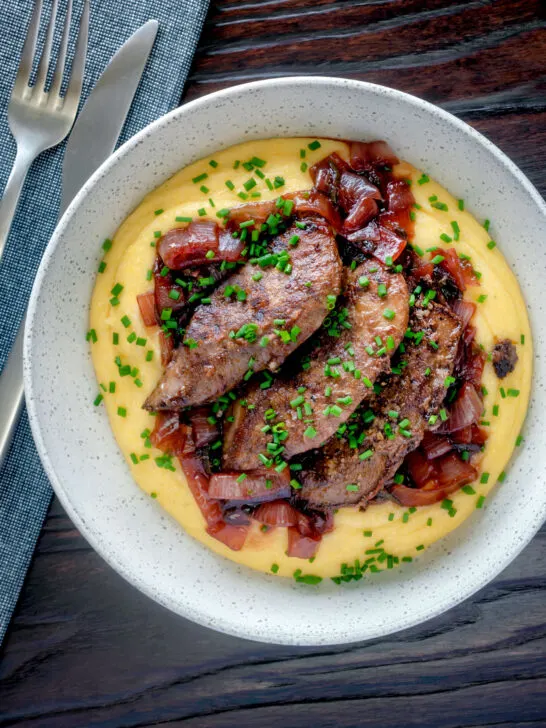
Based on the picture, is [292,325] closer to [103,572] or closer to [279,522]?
[279,522]

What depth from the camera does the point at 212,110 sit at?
12.3 feet

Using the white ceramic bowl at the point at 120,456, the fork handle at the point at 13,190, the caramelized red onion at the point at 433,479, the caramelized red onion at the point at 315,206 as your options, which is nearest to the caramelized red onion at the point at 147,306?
the white ceramic bowl at the point at 120,456

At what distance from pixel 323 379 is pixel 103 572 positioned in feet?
7.21

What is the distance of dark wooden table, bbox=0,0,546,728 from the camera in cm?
444

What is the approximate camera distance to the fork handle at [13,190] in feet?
14.0

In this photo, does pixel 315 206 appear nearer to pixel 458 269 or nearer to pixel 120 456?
pixel 458 269

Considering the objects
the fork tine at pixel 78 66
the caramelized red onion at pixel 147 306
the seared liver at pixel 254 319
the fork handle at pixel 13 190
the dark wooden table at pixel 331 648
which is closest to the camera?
the seared liver at pixel 254 319

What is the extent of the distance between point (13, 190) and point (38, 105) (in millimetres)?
564

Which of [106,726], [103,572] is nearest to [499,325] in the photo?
[103,572]

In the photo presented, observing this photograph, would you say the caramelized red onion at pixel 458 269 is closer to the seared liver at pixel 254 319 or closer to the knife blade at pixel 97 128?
the seared liver at pixel 254 319

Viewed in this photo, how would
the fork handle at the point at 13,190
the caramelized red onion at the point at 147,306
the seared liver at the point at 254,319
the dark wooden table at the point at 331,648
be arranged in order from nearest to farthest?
1. the seared liver at the point at 254,319
2. the caramelized red onion at the point at 147,306
3. the fork handle at the point at 13,190
4. the dark wooden table at the point at 331,648

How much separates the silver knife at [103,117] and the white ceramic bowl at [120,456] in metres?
0.45

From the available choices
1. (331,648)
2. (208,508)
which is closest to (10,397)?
(208,508)

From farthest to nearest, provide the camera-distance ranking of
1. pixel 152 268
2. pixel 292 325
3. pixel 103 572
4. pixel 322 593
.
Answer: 1. pixel 103 572
2. pixel 322 593
3. pixel 152 268
4. pixel 292 325
